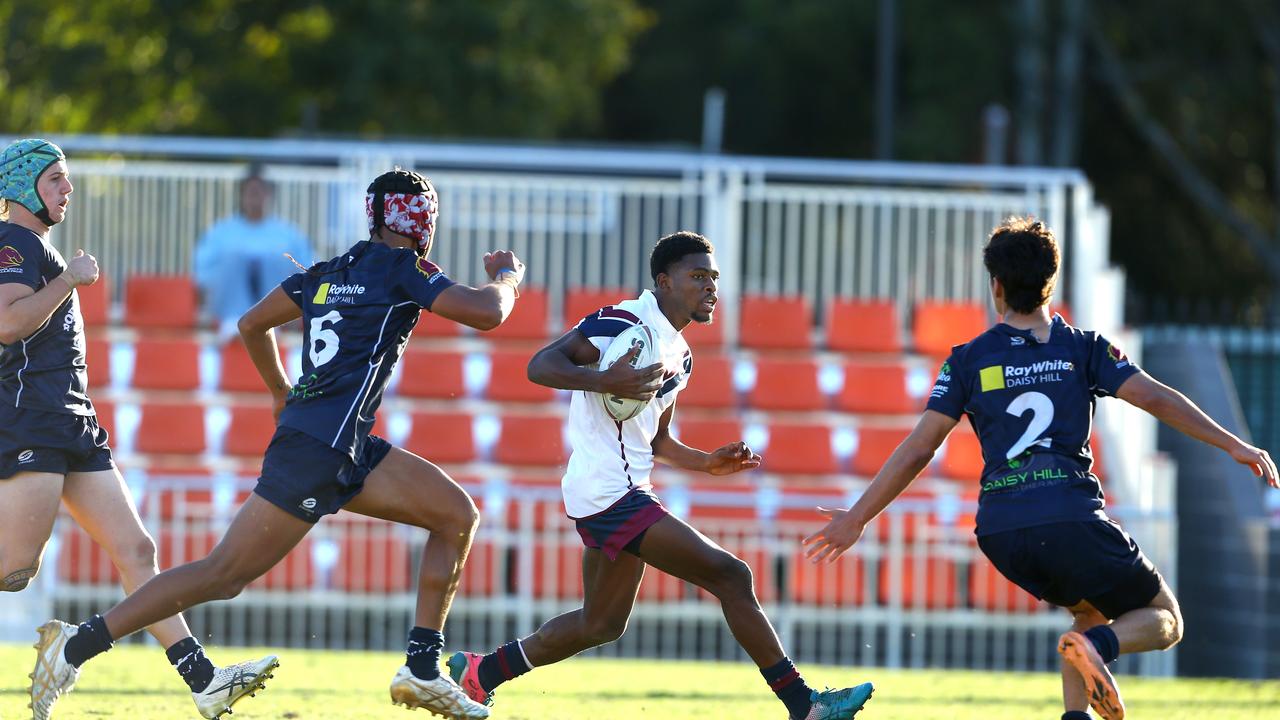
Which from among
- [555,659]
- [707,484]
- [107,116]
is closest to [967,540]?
[707,484]

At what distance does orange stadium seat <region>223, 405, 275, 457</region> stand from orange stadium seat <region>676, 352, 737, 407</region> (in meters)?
2.94

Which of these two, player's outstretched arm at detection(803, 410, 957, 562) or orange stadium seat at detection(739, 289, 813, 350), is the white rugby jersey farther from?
orange stadium seat at detection(739, 289, 813, 350)

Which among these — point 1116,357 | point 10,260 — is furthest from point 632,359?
point 10,260

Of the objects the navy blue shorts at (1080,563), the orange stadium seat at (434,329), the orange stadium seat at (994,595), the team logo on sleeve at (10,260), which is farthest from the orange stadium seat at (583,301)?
the navy blue shorts at (1080,563)

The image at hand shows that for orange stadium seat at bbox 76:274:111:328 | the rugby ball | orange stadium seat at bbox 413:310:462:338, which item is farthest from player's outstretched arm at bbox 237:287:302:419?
orange stadium seat at bbox 76:274:111:328

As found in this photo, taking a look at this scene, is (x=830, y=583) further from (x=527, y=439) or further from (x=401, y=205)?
(x=401, y=205)

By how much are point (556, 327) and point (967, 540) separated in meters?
3.81

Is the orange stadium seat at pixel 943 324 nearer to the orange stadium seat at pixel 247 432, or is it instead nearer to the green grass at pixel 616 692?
the green grass at pixel 616 692

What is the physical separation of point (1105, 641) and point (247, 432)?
857 centimetres

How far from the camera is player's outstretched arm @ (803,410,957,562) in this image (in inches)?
241

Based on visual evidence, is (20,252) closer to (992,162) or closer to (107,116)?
(992,162)

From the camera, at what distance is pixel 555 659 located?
7039mm

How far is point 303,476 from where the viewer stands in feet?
20.6

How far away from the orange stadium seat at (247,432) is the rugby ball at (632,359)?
717 centimetres
